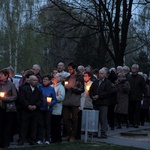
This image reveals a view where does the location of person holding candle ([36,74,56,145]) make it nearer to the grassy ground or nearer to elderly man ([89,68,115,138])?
the grassy ground

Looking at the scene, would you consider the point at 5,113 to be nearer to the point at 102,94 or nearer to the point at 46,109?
the point at 46,109

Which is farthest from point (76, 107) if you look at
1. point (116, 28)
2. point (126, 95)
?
point (116, 28)

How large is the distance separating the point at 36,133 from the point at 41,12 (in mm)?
13652

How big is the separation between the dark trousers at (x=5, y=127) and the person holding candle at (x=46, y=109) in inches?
40.8

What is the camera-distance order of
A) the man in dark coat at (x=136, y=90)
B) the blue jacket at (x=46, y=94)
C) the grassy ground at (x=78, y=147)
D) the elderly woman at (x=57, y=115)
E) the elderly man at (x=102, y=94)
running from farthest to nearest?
the man in dark coat at (x=136, y=90), the elderly man at (x=102, y=94), the elderly woman at (x=57, y=115), the blue jacket at (x=46, y=94), the grassy ground at (x=78, y=147)

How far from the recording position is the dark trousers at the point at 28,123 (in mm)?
12398

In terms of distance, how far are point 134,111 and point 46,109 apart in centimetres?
550

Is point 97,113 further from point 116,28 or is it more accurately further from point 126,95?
point 116,28

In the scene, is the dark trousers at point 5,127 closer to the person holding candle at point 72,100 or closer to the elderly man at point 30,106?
the elderly man at point 30,106

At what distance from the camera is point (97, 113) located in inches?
525

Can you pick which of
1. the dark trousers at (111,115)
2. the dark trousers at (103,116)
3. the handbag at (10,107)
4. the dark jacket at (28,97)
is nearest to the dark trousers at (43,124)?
the dark jacket at (28,97)

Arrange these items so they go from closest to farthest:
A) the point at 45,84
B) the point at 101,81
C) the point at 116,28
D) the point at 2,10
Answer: the point at 45,84 → the point at 101,81 → the point at 116,28 → the point at 2,10

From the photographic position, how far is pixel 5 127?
1190cm

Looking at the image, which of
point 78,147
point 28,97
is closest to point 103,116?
point 78,147
